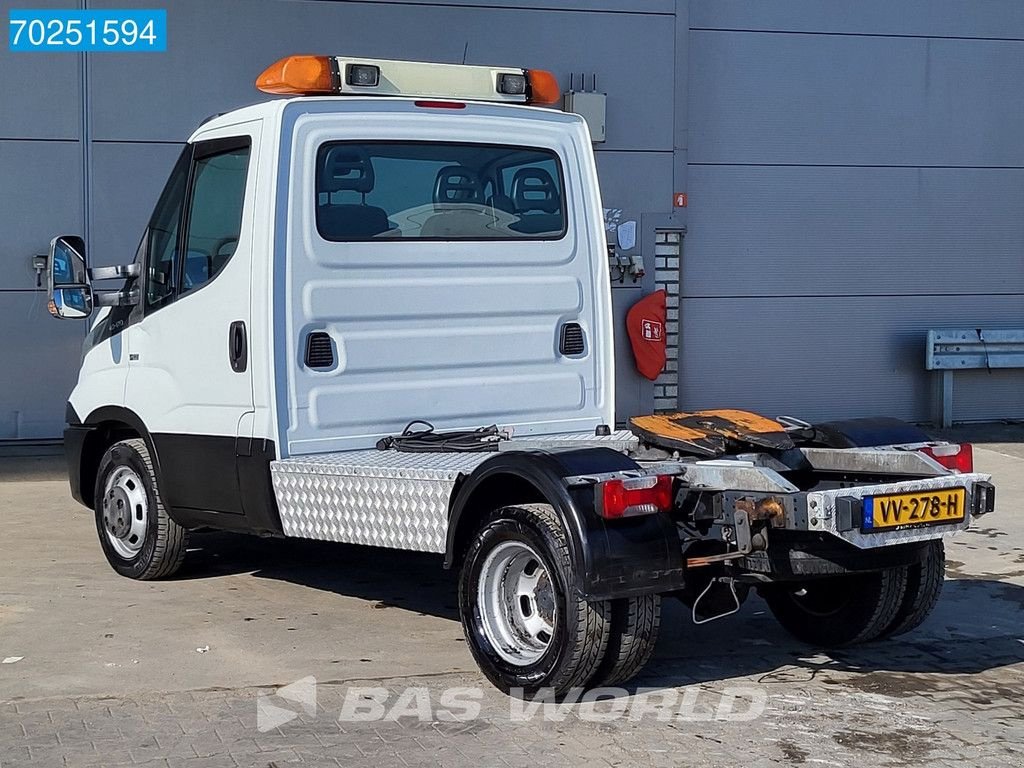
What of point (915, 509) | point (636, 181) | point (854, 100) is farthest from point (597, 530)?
point (854, 100)

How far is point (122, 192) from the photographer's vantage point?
41.4 feet

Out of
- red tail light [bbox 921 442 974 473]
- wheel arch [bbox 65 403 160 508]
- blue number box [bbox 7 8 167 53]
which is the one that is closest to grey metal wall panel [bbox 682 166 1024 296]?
blue number box [bbox 7 8 167 53]

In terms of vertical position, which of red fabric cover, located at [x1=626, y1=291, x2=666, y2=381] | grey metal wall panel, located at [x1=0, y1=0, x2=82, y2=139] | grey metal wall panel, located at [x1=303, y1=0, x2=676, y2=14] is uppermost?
grey metal wall panel, located at [x1=303, y1=0, x2=676, y2=14]

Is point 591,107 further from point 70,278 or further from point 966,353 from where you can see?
point 70,278

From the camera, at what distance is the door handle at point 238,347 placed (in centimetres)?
659

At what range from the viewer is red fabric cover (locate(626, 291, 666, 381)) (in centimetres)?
1370

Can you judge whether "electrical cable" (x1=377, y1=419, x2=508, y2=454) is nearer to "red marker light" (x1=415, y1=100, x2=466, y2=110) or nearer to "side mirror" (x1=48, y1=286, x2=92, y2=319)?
"red marker light" (x1=415, y1=100, x2=466, y2=110)

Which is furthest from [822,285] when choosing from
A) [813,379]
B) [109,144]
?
[109,144]

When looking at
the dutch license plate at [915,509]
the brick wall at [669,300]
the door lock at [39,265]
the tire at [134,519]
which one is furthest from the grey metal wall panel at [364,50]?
the dutch license plate at [915,509]

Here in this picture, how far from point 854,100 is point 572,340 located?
8.08m

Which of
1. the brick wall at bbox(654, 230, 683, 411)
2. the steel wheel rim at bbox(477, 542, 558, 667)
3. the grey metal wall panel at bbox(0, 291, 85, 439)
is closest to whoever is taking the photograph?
the steel wheel rim at bbox(477, 542, 558, 667)

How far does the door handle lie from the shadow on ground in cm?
144

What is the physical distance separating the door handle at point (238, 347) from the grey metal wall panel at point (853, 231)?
799 centimetres

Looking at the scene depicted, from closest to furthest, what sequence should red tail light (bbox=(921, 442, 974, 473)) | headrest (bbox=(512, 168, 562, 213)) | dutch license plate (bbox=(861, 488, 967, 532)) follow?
dutch license plate (bbox=(861, 488, 967, 532)), red tail light (bbox=(921, 442, 974, 473)), headrest (bbox=(512, 168, 562, 213))
